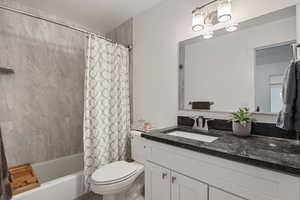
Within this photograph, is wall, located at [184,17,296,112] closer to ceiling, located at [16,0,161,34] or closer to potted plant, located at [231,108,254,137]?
potted plant, located at [231,108,254,137]

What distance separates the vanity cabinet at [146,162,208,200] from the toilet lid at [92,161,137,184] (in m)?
0.25

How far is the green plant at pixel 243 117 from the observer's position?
3.57ft

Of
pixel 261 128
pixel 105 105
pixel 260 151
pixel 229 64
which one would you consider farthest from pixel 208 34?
pixel 105 105

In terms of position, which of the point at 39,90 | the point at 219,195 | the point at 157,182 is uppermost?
the point at 39,90

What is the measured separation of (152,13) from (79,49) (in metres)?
1.26

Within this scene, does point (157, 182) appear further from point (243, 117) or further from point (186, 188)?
point (243, 117)

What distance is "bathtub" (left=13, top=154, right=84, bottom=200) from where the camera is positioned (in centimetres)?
127

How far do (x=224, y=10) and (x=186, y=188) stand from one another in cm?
142

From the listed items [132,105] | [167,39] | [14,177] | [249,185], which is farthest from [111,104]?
[249,185]

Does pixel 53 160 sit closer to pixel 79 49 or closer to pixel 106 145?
pixel 106 145

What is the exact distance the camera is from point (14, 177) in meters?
1.42

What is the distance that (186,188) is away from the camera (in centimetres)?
96

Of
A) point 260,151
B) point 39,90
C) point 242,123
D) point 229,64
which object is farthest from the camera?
point 39,90

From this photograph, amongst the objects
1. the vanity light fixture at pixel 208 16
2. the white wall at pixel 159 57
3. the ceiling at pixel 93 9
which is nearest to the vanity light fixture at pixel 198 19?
the vanity light fixture at pixel 208 16
